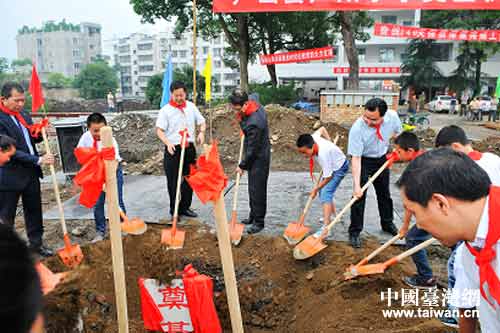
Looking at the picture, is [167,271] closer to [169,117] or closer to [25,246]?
[169,117]

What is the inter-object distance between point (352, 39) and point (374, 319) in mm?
10983

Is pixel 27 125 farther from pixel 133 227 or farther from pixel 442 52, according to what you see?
pixel 442 52

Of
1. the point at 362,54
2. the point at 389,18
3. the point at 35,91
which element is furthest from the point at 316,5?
the point at 389,18

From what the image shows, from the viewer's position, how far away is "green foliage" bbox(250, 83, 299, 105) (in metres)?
21.1

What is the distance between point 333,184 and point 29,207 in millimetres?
3322

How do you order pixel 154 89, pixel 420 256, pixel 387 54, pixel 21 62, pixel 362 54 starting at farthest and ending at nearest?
pixel 21 62, pixel 362 54, pixel 387 54, pixel 154 89, pixel 420 256

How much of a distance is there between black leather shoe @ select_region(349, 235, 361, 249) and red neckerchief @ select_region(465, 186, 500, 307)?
107 inches

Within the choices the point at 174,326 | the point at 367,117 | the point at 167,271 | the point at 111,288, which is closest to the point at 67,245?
the point at 111,288

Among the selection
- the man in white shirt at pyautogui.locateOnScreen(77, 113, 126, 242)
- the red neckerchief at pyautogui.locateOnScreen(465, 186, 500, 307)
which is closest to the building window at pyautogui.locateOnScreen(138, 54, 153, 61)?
the man in white shirt at pyautogui.locateOnScreen(77, 113, 126, 242)

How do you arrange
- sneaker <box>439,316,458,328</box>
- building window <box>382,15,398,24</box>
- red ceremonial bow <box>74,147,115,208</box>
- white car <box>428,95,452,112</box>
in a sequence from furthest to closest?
building window <box>382,15,398,24</box>, white car <box>428,95,452,112</box>, sneaker <box>439,316,458,328</box>, red ceremonial bow <box>74,147,115,208</box>

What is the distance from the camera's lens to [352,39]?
12391 millimetres

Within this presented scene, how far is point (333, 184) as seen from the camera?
434 cm

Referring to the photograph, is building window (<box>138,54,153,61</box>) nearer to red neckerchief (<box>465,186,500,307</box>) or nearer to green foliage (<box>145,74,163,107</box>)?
green foliage (<box>145,74,163,107</box>)

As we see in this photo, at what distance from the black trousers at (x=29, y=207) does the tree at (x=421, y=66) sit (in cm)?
3130
